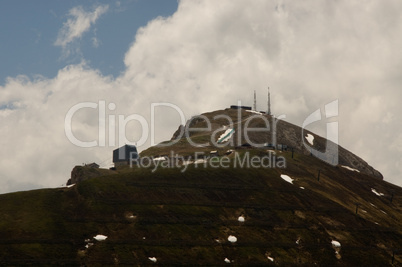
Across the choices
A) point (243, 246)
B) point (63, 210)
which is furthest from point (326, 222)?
point (63, 210)

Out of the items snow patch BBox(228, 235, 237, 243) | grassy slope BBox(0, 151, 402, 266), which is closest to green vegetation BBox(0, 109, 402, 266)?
grassy slope BBox(0, 151, 402, 266)

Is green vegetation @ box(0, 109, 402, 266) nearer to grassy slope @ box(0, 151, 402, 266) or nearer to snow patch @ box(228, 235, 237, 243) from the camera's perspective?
grassy slope @ box(0, 151, 402, 266)

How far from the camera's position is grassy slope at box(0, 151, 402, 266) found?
135 meters

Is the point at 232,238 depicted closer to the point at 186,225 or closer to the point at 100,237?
the point at 186,225

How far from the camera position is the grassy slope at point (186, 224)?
13500 centimetres

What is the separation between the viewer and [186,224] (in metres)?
157

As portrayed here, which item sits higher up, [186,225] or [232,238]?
[186,225]

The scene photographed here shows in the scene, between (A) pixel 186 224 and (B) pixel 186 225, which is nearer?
(B) pixel 186 225

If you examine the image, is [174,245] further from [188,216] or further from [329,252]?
[329,252]

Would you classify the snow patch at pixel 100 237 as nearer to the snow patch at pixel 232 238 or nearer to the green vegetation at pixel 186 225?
the green vegetation at pixel 186 225

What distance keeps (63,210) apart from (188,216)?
130 ft

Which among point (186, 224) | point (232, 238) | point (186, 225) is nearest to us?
point (232, 238)

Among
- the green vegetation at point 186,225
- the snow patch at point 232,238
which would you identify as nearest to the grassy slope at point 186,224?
the green vegetation at point 186,225

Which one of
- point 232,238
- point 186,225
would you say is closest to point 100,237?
point 186,225
